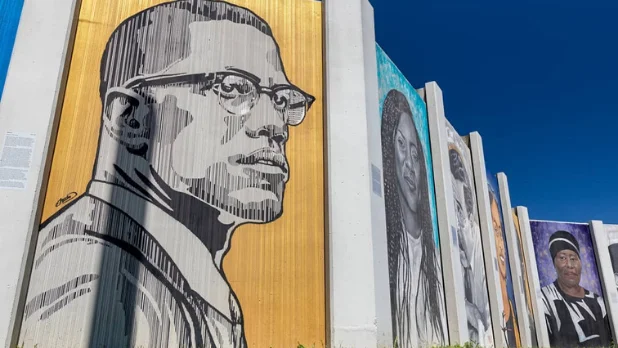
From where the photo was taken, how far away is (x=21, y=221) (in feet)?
23.8

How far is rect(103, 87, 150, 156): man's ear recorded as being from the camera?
8289 mm

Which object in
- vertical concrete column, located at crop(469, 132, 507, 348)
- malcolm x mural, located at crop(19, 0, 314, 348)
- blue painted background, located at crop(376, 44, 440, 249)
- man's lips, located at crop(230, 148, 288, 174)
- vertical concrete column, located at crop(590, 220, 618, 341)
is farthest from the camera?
vertical concrete column, located at crop(590, 220, 618, 341)

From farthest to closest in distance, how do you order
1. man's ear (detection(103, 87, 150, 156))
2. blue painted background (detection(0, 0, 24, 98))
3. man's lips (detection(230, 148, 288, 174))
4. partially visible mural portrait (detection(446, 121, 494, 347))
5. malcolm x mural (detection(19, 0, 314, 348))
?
partially visible mural portrait (detection(446, 121, 494, 347)) < man's lips (detection(230, 148, 288, 174)) < man's ear (detection(103, 87, 150, 156)) < blue painted background (detection(0, 0, 24, 98)) < malcolm x mural (detection(19, 0, 314, 348))

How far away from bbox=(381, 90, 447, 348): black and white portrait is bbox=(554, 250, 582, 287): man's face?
50.1 ft

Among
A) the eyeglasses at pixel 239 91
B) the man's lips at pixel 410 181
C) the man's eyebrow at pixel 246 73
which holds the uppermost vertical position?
the man's eyebrow at pixel 246 73

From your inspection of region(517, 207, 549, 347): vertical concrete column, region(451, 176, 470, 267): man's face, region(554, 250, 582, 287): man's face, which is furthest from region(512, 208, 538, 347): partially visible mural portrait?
region(451, 176, 470, 267): man's face

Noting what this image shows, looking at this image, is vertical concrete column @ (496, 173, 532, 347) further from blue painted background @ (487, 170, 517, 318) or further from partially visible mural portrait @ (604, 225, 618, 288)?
partially visible mural portrait @ (604, 225, 618, 288)

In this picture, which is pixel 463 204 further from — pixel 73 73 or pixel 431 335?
pixel 73 73

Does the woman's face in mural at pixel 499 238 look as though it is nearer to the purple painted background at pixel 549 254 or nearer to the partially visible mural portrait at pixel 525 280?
the partially visible mural portrait at pixel 525 280

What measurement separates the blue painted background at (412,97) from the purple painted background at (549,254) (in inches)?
563

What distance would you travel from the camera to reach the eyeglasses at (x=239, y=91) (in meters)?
8.85

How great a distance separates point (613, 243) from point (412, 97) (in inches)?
744

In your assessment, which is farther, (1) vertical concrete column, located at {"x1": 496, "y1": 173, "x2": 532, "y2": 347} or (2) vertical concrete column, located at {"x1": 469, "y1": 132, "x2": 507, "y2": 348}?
(1) vertical concrete column, located at {"x1": 496, "y1": 173, "x2": 532, "y2": 347}
